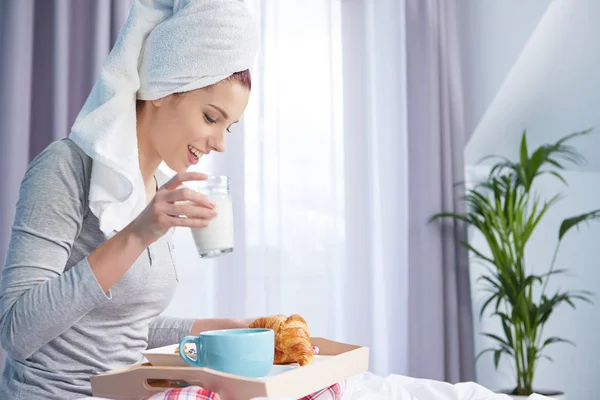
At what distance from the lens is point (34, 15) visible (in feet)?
7.15

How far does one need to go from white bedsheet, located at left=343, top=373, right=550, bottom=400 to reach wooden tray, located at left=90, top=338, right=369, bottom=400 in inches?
11.0

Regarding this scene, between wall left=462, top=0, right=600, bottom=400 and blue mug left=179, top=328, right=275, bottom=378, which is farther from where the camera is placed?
wall left=462, top=0, right=600, bottom=400

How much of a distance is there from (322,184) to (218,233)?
1.98m

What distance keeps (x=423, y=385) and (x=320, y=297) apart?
1771 millimetres

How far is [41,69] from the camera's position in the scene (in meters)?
2.16

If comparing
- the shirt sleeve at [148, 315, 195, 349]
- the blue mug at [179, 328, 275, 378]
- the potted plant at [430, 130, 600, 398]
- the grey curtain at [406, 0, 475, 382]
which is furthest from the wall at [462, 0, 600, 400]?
the blue mug at [179, 328, 275, 378]

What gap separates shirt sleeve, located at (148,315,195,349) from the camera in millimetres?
1422

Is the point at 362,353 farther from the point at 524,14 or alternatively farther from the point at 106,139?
the point at 524,14

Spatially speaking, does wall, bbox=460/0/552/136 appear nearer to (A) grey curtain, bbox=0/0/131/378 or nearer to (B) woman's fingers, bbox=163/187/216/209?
(A) grey curtain, bbox=0/0/131/378

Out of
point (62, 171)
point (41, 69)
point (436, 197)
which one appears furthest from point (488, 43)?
point (62, 171)

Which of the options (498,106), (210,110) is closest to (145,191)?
(210,110)

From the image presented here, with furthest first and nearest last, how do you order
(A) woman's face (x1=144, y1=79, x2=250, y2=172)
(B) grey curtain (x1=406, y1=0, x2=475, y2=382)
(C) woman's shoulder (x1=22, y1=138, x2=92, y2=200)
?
1. (B) grey curtain (x1=406, y1=0, x2=475, y2=382)
2. (A) woman's face (x1=144, y1=79, x2=250, y2=172)
3. (C) woman's shoulder (x1=22, y1=138, x2=92, y2=200)

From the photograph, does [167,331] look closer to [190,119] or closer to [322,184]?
[190,119]

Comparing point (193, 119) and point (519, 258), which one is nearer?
point (193, 119)
